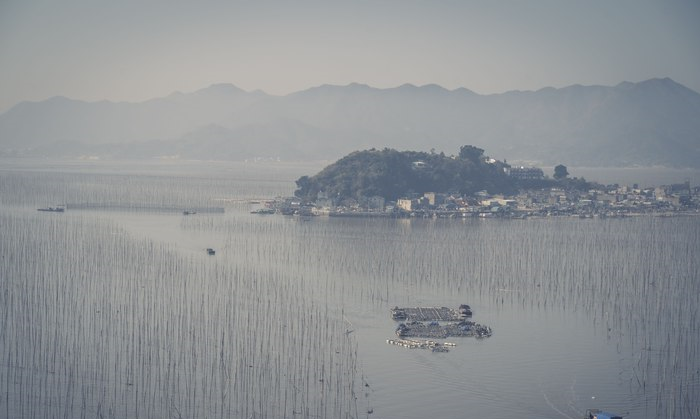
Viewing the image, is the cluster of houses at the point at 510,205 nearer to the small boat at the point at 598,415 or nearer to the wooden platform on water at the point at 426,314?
the wooden platform on water at the point at 426,314

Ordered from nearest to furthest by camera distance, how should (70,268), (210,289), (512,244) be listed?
(210,289) < (70,268) < (512,244)

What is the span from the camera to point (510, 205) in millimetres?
66312

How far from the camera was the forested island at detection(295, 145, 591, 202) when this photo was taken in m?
67.2

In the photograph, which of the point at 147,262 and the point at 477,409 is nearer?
the point at 477,409

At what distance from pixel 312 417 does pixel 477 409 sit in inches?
146

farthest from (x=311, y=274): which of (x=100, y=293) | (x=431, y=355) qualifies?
(x=431, y=355)

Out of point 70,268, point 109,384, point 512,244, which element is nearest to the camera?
point 109,384

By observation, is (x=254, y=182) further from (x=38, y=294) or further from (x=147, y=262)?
(x=38, y=294)

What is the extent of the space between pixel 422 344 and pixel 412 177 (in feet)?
147

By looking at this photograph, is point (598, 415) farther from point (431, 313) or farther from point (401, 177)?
point (401, 177)

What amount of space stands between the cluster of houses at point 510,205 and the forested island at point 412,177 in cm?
111

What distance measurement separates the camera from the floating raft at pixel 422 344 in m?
26.2

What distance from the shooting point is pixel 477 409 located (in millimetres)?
21719

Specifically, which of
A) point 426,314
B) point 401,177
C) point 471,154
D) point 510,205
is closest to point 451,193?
point 401,177
